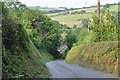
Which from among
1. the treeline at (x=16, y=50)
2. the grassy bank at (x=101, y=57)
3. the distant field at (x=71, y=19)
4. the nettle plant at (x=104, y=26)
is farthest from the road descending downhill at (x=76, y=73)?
the distant field at (x=71, y=19)

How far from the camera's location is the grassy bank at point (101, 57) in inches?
751

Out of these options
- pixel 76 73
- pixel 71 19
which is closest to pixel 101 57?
pixel 76 73

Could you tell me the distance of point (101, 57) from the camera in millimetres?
21922

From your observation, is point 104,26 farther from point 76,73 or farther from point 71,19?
point 71,19

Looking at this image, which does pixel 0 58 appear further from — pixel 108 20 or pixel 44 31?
pixel 44 31

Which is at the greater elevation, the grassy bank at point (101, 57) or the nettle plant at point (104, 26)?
the nettle plant at point (104, 26)

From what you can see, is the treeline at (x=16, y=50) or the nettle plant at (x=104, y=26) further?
the nettle plant at (x=104, y=26)

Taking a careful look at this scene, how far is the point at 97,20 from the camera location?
115 feet

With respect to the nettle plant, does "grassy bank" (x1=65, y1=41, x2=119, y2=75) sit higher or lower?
lower

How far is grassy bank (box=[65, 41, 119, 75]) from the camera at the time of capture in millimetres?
19075

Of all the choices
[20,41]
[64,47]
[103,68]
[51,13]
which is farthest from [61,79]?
[51,13]

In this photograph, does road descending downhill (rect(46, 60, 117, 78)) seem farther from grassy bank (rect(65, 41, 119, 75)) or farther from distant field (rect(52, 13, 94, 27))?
distant field (rect(52, 13, 94, 27))

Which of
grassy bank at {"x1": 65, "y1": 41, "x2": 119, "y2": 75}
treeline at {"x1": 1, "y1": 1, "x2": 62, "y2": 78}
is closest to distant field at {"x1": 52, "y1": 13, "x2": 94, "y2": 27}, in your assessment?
grassy bank at {"x1": 65, "y1": 41, "x2": 119, "y2": 75}

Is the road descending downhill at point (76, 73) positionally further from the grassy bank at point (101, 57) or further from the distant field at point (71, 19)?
the distant field at point (71, 19)
